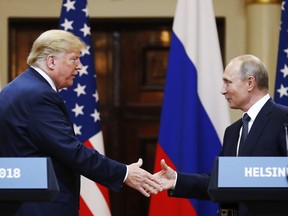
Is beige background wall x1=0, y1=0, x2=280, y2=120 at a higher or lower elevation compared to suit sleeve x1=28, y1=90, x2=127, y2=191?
higher

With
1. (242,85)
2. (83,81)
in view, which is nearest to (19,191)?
(242,85)

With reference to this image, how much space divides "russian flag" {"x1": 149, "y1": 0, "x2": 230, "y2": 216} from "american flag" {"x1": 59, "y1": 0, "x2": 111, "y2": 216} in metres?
0.35

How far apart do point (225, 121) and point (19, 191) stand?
8.79ft

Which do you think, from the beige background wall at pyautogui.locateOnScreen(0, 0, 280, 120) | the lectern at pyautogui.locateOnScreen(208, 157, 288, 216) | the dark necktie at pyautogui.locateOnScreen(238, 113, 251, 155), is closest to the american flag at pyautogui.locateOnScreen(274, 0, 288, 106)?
the beige background wall at pyautogui.locateOnScreen(0, 0, 280, 120)

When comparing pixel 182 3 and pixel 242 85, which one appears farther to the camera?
pixel 182 3

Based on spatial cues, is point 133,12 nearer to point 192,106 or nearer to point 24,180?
point 192,106

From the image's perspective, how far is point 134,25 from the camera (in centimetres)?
645

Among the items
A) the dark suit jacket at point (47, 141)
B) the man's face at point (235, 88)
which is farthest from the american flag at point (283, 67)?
the dark suit jacket at point (47, 141)

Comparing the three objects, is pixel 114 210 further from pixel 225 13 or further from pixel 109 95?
pixel 225 13

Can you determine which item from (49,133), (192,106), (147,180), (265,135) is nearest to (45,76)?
(49,133)

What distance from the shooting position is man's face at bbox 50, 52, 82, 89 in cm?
387

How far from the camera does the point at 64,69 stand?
3.88 m

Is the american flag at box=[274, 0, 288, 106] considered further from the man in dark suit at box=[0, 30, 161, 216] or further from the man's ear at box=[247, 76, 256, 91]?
the man in dark suit at box=[0, 30, 161, 216]

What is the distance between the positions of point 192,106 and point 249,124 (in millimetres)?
1183
